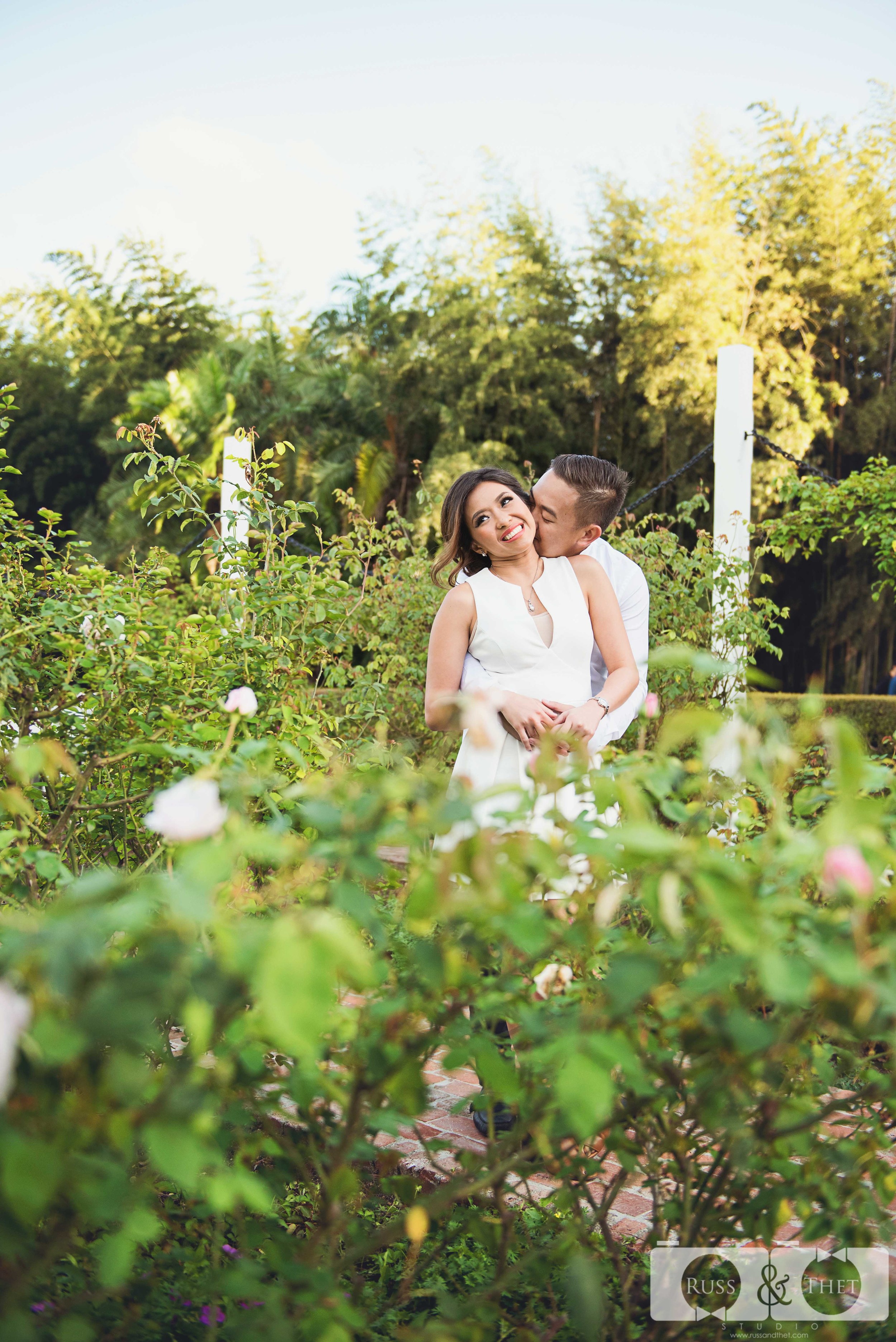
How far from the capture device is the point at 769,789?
84 centimetres

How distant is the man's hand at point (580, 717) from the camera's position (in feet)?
7.65

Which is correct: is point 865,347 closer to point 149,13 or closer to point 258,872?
point 149,13

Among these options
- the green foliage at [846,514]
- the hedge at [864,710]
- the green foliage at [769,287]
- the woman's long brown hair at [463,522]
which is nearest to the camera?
the woman's long brown hair at [463,522]

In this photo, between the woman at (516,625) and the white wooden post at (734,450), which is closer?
the woman at (516,625)

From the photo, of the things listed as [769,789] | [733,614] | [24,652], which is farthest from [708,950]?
[733,614]

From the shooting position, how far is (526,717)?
2307 millimetres

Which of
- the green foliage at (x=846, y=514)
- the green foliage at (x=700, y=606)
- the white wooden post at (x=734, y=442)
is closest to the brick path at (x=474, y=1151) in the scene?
the green foliage at (x=700, y=606)

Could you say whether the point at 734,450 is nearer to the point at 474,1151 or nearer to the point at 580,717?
the point at 580,717

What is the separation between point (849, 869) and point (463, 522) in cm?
202

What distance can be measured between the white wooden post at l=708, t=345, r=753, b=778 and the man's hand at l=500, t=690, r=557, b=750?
3008 mm

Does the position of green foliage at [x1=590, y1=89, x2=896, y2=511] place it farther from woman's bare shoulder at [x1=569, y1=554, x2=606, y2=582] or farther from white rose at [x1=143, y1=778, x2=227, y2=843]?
white rose at [x1=143, y1=778, x2=227, y2=843]

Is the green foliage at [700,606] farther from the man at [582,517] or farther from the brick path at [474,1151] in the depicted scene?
the brick path at [474,1151]

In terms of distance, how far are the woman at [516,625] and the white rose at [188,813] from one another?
5.25 feet

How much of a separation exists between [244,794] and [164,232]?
2988 cm
